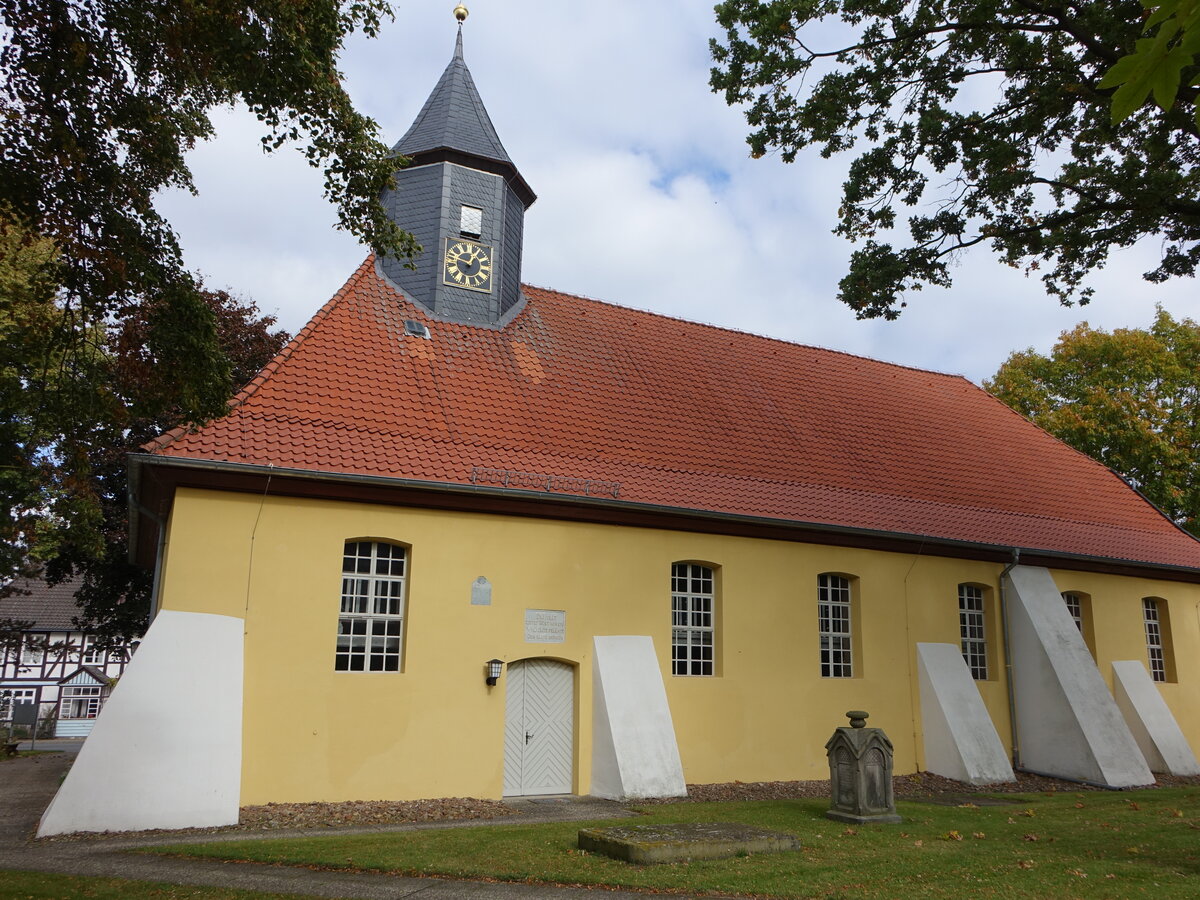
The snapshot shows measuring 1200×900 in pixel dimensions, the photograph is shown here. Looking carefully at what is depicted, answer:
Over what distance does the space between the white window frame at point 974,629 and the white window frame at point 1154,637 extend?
4.71 metres

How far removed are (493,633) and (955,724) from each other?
8.38 m

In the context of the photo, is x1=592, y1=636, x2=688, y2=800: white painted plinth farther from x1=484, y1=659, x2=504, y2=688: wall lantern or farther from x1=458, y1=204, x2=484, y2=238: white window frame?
x1=458, y1=204, x2=484, y2=238: white window frame

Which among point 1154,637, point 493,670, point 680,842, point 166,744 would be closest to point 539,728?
point 493,670

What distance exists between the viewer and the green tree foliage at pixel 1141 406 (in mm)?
28109

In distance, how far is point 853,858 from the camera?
8.22 meters

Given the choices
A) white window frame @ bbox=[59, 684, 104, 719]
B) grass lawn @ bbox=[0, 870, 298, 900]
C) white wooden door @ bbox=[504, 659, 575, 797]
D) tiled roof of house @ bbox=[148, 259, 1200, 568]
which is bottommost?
white window frame @ bbox=[59, 684, 104, 719]

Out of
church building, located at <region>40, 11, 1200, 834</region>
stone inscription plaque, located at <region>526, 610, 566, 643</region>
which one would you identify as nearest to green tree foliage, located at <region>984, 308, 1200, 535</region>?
church building, located at <region>40, 11, 1200, 834</region>

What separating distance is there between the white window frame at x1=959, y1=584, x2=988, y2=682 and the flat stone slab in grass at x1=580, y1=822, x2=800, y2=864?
9.77 m

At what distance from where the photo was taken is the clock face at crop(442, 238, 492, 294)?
16000 millimetres

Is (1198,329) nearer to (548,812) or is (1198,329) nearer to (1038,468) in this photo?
(1038,468)

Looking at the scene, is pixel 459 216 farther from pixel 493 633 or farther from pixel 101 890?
pixel 101 890

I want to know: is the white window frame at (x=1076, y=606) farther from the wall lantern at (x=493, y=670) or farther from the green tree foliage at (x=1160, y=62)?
the green tree foliage at (x=1160, y=62)

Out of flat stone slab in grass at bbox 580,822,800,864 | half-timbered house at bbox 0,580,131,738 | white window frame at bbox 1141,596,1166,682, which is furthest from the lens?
half-timbered house at bbox 0,580,131,738

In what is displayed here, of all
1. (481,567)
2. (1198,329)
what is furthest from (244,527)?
(1198,329)
